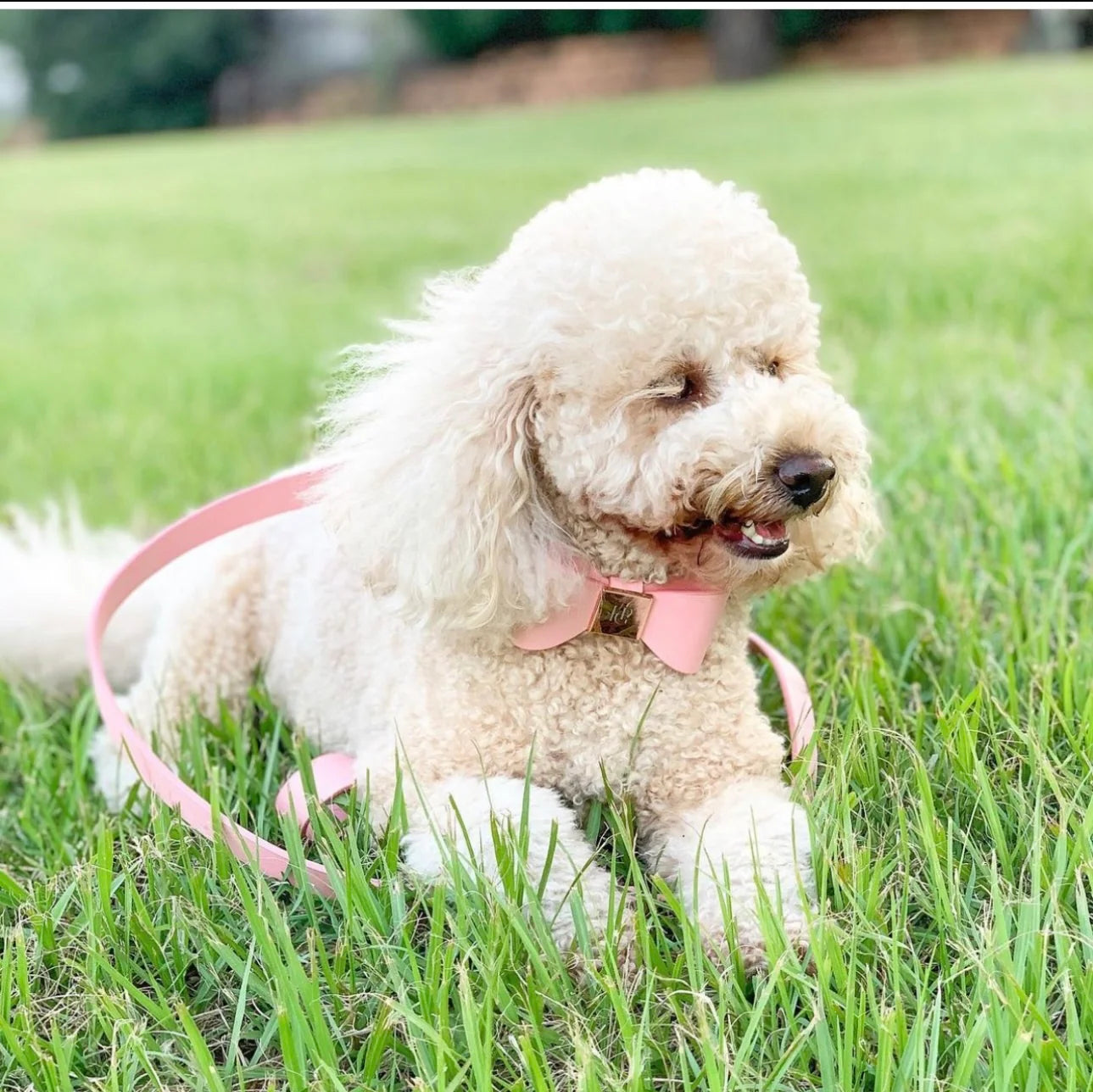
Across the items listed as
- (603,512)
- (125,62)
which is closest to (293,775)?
(603,512)

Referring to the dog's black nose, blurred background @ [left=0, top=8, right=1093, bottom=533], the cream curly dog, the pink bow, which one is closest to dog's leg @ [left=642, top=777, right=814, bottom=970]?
the cream curly dog

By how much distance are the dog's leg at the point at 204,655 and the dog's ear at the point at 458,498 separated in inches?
25.8

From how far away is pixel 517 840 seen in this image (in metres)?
1.73

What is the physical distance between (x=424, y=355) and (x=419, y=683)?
51 cm

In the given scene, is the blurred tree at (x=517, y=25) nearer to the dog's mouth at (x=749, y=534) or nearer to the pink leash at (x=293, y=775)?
the pink leash at (x=293, y=775)

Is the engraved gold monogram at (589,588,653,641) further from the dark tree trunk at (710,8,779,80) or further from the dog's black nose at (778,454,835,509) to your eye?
the dark tree trunk at (710,8,779,80)

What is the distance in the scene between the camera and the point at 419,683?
77.3 inches

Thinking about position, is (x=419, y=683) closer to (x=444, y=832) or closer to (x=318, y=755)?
(x=444, y=832)

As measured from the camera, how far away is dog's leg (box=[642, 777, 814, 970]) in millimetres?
1634

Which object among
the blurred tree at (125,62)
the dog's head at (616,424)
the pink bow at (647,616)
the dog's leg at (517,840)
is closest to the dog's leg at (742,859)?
the dog's leg at (517,840)

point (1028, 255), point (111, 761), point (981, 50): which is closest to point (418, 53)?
point (981, 50)

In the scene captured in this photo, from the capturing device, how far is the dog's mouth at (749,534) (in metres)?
1.80

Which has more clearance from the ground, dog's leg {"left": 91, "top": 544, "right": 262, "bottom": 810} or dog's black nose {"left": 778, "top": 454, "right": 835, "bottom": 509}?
dog's black nose {"left": 778, "top": 454, "right": 835, "bottom": 509}

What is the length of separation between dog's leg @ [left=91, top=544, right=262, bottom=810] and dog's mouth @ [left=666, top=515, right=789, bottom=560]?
107 centimetres
